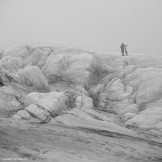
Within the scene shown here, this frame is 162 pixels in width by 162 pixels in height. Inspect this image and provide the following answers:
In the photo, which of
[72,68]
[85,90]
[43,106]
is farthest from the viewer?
[72,68]

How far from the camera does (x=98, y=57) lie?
37375 mm

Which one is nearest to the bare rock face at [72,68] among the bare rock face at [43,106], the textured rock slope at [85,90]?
the textured rock slope at [85,90]

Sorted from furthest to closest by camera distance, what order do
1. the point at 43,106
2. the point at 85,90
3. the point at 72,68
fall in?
1. the point at 72,68
2. the point at 85,90
3. the point at 43,106

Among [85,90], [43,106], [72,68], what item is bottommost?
[85,90]

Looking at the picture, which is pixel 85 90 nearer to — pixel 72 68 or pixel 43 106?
pixel 72 68

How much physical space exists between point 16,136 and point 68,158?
4.85 m

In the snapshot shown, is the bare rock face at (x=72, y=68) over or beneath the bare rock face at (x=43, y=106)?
over

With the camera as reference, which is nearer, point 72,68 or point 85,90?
point 85,90

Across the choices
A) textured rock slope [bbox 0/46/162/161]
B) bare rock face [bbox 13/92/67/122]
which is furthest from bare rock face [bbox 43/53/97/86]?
bare rock face [bbox 13/92/67/122]

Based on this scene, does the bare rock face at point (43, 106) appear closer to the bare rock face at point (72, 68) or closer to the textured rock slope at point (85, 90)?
the textured rock slope at point (85, 90)

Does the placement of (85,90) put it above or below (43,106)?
below

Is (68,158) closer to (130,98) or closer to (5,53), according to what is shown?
(130,98)

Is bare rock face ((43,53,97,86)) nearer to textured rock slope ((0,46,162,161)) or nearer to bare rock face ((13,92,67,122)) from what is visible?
textured rock slope ((0,46,162,161))

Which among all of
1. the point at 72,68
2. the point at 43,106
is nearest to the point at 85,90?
the point at 72,68
